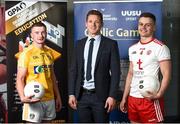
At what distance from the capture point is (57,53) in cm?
432

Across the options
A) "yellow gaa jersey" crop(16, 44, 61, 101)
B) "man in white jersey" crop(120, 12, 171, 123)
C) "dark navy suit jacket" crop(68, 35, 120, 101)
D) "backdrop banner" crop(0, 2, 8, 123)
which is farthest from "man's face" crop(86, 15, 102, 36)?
"backdrop banner" crop(0, 2, 8, 123)

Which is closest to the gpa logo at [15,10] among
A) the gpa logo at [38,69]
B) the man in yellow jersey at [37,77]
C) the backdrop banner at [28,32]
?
the backdrop banner at [28,32]

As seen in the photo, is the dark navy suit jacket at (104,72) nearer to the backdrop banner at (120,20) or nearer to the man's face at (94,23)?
the man's face at (94,23)

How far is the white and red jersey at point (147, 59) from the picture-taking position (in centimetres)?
344

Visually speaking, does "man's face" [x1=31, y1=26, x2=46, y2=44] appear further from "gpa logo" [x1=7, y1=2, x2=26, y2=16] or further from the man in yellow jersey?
"gpa logo" [x1=7, y1=2, x2=26, y2=16]

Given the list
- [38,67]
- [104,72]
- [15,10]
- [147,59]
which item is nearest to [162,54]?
[147,59]

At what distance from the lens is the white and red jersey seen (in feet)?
11.3

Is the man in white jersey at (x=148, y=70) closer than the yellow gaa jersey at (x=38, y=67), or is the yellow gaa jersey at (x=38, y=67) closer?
the man in white jersey at (x=148, y=70)

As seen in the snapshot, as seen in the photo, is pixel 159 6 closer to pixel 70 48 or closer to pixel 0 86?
pixel 70 48

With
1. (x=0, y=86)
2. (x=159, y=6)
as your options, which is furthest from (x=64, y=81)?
(x=159, y=6)

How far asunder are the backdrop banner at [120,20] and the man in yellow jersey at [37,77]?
74cm

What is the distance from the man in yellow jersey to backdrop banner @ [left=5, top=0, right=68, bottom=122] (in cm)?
59

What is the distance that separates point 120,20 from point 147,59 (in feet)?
3.13

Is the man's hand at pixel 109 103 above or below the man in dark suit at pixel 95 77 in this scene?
below
